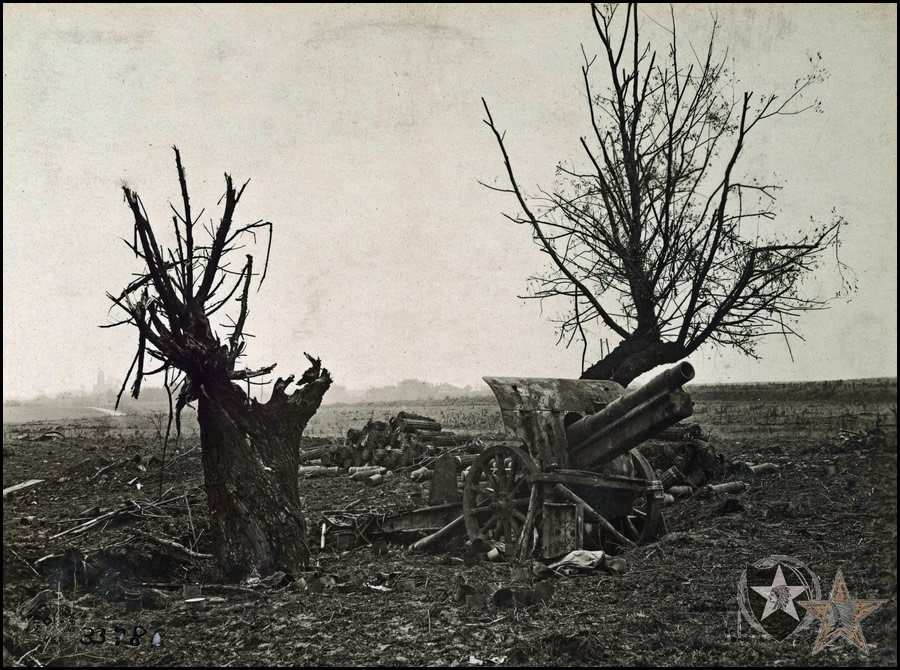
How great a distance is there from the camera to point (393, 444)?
14711 millimetres

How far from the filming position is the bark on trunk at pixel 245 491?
6527 millimetres

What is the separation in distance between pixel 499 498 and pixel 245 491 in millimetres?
2858

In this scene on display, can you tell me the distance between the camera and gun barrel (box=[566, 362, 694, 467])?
21.9 feet

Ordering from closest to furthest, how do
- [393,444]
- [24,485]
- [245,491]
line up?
[245,491] → [24,485] → [393,444]

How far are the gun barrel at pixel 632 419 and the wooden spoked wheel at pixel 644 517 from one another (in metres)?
0.81

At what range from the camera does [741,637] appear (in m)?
4.71

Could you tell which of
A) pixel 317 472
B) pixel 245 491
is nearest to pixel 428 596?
pixel 245 491

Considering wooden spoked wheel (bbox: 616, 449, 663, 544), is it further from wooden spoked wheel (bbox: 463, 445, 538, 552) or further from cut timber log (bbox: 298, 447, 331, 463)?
cut timber log (bbox: 298, 447, 331, 463)

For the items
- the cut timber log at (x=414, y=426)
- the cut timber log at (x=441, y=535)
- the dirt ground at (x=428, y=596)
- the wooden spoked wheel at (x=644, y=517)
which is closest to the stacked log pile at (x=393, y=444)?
the cut timber log at (x=414, y=426)

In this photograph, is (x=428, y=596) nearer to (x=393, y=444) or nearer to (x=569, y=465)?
(x=569, y=465)

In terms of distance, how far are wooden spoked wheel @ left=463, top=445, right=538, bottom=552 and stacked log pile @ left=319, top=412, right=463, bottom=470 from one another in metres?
6.00

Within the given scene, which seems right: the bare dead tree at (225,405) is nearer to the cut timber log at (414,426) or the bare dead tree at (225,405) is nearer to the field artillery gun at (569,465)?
the field artillery gun at (569,465)

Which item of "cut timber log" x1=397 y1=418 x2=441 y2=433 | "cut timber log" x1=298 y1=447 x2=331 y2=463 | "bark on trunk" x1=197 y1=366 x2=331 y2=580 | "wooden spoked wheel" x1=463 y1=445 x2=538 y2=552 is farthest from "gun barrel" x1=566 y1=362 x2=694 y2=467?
"cut timber log" x1=298 y1=447 x2=331 y2=463

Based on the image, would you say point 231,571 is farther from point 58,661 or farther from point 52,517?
point 52,517
